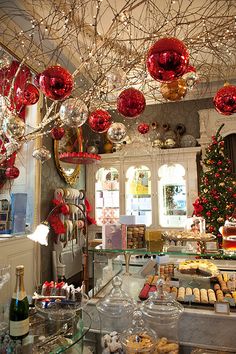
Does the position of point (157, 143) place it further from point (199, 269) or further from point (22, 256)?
point (199, 269)

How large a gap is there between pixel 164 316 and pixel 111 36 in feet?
9.20

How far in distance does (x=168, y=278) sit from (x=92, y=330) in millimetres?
610

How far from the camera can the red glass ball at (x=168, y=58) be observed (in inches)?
46.0

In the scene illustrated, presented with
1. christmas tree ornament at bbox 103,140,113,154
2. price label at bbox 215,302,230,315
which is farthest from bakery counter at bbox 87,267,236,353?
christmas tree ornament at bbox 103,140,113,154

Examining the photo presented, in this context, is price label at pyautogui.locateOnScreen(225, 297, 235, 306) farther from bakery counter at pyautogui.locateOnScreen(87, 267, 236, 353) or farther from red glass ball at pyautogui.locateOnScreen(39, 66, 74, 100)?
red glass ball at pyautogui.locateOnScreen(39, 66, 74, 100)

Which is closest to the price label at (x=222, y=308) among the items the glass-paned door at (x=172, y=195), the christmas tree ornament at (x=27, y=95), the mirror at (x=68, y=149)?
the christmas tree ornament at (x=27, y=95)

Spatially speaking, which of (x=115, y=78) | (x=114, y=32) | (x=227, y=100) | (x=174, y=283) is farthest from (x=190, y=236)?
(x=114, y=32)

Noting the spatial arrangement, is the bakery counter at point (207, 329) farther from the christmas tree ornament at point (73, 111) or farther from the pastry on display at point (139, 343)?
the christmas tree ornament at point (73, 111)

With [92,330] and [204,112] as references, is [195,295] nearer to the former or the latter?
[92,330]

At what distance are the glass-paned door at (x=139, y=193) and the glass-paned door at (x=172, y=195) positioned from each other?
0.24 meters

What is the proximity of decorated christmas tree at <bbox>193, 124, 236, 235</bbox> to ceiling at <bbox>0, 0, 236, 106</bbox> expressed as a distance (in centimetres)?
131

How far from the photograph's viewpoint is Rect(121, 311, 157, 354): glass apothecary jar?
3.96 feet

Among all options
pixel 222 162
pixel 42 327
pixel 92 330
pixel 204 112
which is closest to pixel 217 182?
pixel 222 162

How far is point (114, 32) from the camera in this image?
10.3ft
